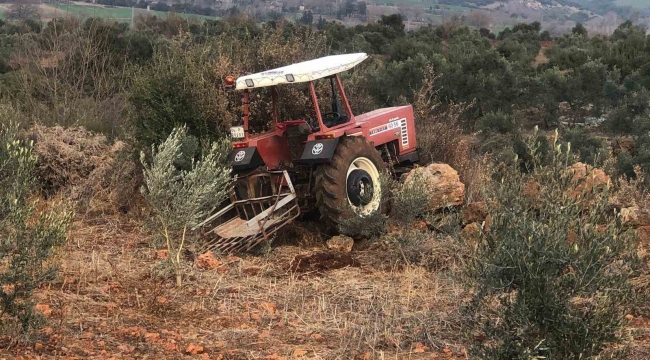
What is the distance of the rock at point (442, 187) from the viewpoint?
8602 millimetres

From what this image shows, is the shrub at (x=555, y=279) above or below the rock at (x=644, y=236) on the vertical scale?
above

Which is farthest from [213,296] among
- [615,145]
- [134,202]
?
[615,145]

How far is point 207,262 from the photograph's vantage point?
24.1ft

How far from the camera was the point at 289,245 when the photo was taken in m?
8.45

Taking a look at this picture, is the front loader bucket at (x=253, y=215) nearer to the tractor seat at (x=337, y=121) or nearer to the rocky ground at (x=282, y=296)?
the rocky ground at (x=282, y=296)

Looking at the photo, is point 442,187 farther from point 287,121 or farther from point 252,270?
point 252,270

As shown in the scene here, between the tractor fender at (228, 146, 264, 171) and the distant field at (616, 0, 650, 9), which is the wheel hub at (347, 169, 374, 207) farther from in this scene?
the distant field at (616, 0, 650, 9)

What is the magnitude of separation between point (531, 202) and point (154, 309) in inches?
118

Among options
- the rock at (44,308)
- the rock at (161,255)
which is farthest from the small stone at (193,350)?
the rock at (161,255)

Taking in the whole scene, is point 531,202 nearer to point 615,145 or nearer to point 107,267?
point 107,267

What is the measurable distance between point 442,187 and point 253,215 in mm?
2239

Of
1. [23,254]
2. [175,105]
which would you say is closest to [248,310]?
[23,254]

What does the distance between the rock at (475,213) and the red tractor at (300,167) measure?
3.23ft

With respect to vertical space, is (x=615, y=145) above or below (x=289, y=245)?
below
